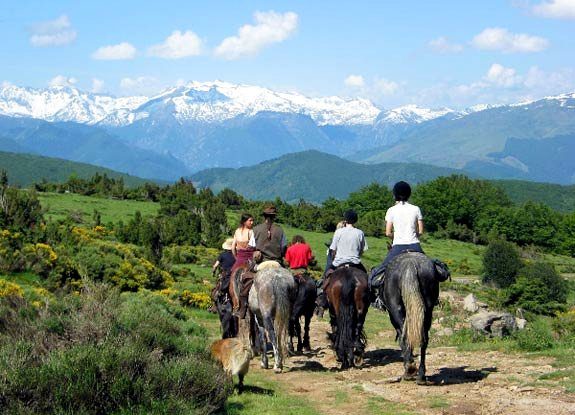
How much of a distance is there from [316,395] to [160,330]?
8.98ft

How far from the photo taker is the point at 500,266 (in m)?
49.8

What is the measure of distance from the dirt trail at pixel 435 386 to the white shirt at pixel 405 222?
2305 millimetres

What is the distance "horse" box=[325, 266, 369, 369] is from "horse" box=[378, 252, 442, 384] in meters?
1.70

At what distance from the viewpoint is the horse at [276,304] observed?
513 inches

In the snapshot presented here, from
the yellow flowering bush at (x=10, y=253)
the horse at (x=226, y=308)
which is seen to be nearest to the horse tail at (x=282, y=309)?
the horse at (x=226, y=308)

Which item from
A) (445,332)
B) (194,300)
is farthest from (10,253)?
(445,332)

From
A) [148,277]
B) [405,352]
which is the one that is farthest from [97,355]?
[148,277]

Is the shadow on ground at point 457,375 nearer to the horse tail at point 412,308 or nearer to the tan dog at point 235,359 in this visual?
the horse tail at point 412,308

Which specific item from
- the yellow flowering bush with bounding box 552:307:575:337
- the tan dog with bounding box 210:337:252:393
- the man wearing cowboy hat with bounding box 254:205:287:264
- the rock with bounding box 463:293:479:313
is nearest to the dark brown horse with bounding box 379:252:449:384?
the tan dog with bounding box 210:337:252:393

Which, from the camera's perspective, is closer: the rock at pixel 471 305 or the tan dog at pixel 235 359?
the tan dog at pixel 235 359

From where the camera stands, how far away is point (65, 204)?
5566 centimetres

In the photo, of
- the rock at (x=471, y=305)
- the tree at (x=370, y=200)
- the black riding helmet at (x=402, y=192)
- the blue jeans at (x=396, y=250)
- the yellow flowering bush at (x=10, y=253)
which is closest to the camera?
the blue jeans at (x=396, y=250)

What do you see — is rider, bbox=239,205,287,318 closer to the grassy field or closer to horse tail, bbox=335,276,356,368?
horse tail, bbox=335,276,356,368

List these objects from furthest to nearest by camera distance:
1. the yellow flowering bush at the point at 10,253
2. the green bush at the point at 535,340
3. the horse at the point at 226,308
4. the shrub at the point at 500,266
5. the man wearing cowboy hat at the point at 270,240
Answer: the shrub at the point at 500,266
the yellow flowering bush at the point at 10,253
the horse at the point at 226,308
the man wearing cowboy hat at the point at 270,240
the green bush at the point at 535,340
